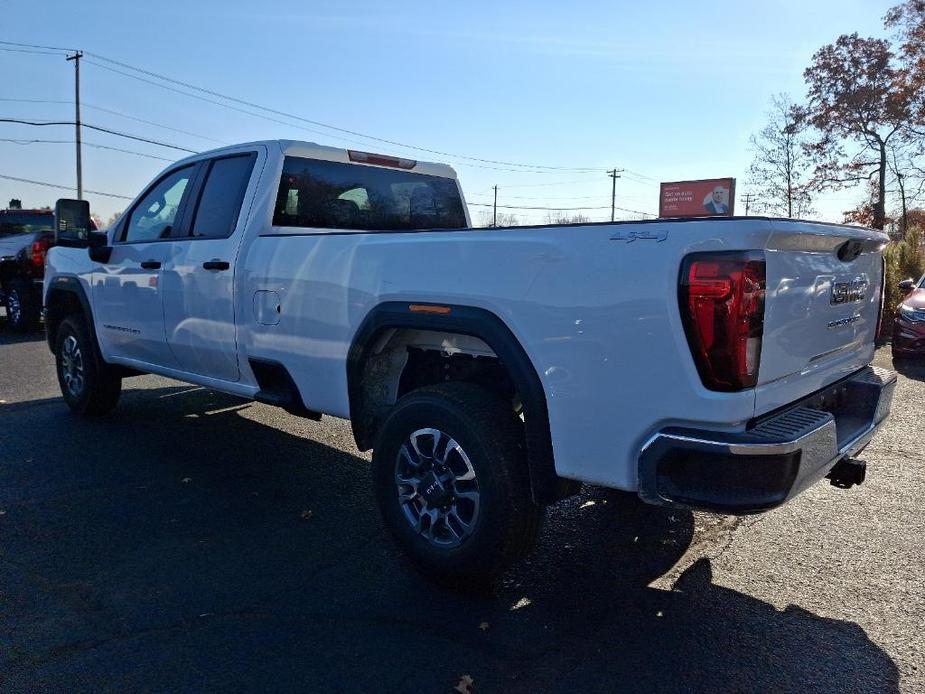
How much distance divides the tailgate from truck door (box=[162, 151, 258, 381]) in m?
3.09

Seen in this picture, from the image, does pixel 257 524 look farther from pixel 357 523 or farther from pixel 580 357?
pixel 580 357

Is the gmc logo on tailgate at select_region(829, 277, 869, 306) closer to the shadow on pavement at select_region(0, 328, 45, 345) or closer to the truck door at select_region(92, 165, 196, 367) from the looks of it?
the truck door at select_region(92, 165, 196, 367)

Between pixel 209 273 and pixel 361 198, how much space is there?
1.16m

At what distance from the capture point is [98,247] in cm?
590

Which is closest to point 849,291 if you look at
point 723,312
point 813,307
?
point 813,307

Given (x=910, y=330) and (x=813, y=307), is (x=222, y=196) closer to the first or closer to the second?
(x=813, y=307)

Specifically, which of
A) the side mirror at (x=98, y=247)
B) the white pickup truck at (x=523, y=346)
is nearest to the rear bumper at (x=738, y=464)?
the white pickup truck at (x=523, y=346)

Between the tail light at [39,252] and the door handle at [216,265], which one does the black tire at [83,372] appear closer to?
the door handle at [216,265]

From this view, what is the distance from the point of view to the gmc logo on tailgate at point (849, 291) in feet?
10.3

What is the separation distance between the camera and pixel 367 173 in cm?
526

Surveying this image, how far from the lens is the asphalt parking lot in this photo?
2705mm

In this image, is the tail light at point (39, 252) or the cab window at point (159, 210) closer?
the cab window at point (159, 210)

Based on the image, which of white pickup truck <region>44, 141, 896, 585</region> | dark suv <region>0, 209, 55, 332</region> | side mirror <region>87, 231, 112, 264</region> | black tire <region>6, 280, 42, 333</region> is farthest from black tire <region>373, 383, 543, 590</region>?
black tire <region>6, 280, 42, 333</region>

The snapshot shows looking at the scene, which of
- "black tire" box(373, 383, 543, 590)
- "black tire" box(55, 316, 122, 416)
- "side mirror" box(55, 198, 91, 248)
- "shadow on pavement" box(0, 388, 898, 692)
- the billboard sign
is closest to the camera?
"shadow on pavement" box(0, 388, 898, 692)
